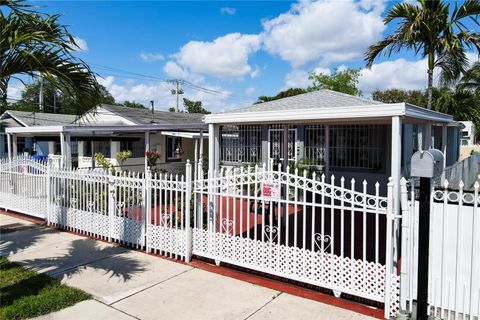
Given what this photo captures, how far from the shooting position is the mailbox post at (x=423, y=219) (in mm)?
3619

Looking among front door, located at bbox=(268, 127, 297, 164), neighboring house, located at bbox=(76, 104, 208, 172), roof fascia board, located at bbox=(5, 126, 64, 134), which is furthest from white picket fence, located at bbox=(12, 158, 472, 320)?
neighboring house, located at bbox=(76, 104, 208, 172)

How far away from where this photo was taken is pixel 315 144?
11.3 metres

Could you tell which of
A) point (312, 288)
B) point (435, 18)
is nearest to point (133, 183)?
point (312, 288)

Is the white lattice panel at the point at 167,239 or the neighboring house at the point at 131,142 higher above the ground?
the neighboring house at the point at 131,142

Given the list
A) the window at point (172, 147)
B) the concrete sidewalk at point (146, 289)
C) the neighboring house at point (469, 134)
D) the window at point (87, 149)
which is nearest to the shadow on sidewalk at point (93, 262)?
the concrete sidewalk at point (146, 289)

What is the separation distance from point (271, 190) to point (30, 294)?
3627 millimetres

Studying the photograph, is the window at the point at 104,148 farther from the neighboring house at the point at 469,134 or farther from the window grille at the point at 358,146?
the neighboring house at the point at 469,134

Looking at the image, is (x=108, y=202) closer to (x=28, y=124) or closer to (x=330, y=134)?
(x=330, y=134)

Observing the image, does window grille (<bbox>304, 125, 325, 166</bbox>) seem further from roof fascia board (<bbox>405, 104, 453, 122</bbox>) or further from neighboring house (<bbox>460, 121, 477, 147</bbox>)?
neighboring house (<bbox>460, 121, 477, 147</bbox>)

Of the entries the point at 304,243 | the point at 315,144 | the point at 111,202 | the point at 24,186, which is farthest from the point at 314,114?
the point at 24,186

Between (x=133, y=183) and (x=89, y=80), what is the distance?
2.42m

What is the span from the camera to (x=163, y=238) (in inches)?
252

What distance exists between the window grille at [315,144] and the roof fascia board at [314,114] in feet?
14.4

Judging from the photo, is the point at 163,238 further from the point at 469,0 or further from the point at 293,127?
the point at 469,0
